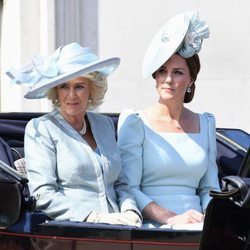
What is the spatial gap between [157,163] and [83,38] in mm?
3342

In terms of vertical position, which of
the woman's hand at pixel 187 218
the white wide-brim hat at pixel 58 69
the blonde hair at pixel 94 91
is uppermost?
the white wide-brim hat at pixel 58 69

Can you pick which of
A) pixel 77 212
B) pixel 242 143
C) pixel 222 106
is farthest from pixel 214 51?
pixel 77 212

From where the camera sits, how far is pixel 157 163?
4383 millimetres

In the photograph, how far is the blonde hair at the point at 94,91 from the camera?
165 inches

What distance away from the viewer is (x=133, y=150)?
173 inches

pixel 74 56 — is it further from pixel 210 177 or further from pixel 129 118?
pixel 210 177

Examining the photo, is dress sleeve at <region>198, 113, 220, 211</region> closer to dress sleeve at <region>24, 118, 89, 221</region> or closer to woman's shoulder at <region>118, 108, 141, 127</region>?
woman's shoulder at <region>118, 108, 141, 127</region>

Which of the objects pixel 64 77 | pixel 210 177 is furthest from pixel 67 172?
pixel 210 177

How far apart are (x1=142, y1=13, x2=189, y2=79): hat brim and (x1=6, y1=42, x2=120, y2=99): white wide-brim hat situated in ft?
0.68

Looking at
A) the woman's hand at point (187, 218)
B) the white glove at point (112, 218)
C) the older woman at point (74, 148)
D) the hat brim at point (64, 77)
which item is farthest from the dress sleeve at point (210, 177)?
the hat brim at point (64, 77)

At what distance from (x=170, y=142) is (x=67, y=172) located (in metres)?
0.60

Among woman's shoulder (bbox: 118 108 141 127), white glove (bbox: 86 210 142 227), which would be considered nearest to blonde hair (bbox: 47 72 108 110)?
woman's shoulder (bbox: 118 108 141 127)

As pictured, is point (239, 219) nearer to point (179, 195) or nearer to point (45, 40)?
point (179, 195)

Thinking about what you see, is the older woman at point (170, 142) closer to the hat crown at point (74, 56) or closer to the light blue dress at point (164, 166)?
the light blue dress at point (164, 166)
